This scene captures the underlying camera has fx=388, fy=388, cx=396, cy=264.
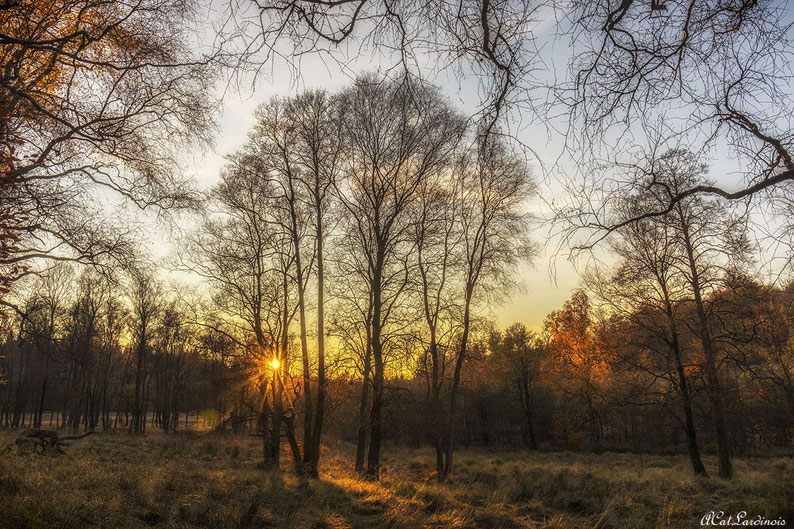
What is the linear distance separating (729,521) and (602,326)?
8272 millimetres

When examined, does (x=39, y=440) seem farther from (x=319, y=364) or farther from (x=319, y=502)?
(x=319, y=502)

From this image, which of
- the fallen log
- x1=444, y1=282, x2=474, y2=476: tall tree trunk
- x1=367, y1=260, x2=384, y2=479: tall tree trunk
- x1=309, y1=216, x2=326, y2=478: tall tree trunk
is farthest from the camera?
x1=444, y1=282, x2=474, y2=476: tall tree trunk

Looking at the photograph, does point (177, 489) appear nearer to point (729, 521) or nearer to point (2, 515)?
point (2, 515)

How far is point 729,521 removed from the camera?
21.4ft

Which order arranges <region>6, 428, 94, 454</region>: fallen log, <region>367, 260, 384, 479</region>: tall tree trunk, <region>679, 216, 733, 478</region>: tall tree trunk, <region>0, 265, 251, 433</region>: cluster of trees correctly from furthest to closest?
1. <region>0, 265, 251, 433</region>: cluster of trees
2. <region>679, 216, 733, 478</region>: tall tree trunk
3. <region>367, 260, 384, 479</region>: tall tree trunk
4. <region>6, 428, 94, 454</region>: fallen log

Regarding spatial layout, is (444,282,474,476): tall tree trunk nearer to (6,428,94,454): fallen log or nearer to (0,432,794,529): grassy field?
(0,432,794,529): grassy field

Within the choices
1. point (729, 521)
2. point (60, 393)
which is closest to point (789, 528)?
point (729, 521)

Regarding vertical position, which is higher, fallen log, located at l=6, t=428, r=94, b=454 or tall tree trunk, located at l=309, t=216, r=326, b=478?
tall tree trunk, located at l=309, t=216, r=326, b=478

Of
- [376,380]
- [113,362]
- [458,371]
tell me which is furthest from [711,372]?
[113,362]

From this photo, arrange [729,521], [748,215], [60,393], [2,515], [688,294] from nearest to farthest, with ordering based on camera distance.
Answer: [748,215] → [2,515] → [729,521] → [688,294] → [60,393]

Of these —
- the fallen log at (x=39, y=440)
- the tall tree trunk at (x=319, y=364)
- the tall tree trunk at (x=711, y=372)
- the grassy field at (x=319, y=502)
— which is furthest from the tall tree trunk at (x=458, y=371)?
the fallen log at (x=39, y=440)

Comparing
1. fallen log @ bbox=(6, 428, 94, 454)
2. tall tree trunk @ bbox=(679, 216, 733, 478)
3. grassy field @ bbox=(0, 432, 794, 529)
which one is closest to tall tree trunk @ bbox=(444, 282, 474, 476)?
grassy field @ bbox=(0, 432, 794, 529)

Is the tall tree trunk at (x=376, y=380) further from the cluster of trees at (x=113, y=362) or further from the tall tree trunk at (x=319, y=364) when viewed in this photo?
the cluster of trees at (x=113, y=362)

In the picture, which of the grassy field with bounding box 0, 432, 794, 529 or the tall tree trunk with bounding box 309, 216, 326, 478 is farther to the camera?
the tall tree trunk with bounding box 309, 216, 326, 478
